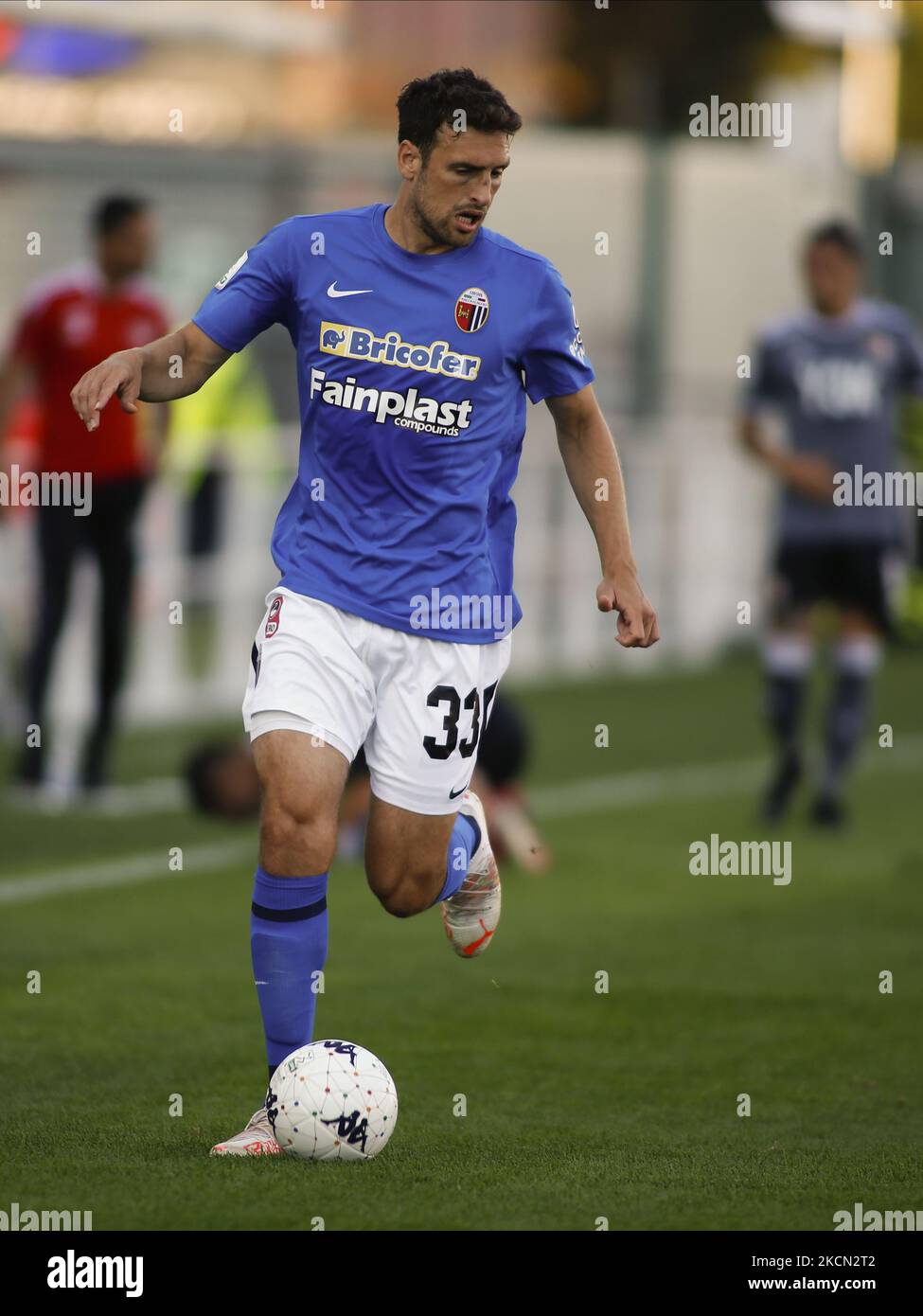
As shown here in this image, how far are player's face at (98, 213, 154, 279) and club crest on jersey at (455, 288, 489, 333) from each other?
5.28 m

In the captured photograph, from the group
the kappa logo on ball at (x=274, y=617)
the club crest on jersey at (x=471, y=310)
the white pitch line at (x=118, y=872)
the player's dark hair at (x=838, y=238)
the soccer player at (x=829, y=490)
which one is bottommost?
the kappa logo on ball at (x=274, y=617)

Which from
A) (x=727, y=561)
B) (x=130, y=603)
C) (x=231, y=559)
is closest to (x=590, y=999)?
(x=130, y=603)

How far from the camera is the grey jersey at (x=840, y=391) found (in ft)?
33.8

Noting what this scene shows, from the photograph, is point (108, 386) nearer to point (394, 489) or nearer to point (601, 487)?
point (394, 489)

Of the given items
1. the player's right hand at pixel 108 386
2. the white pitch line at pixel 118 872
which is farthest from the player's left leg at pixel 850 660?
the player's right hand at pixel 108 386

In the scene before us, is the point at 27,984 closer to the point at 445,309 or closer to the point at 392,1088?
the point at 392,1088

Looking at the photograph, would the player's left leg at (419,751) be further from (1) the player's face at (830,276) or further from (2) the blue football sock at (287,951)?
(1) the player's face at (830,276)

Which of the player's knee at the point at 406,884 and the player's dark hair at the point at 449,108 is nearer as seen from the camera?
the player's dark hair at the point at 449,108

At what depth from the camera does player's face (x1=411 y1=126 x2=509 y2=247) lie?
5078 mm

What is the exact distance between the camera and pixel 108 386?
4.88 meters

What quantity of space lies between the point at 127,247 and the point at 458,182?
5.48m

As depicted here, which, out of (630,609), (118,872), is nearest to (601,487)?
(630,609)

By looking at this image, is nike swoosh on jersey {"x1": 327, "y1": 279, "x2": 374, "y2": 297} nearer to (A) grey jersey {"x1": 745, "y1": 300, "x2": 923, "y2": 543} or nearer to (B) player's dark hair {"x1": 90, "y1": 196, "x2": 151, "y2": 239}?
(B) player's dark hair {"x1": 90, "y1": 196, "x2": 151, "y2": 239}

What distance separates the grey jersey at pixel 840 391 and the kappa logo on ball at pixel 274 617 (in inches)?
211
